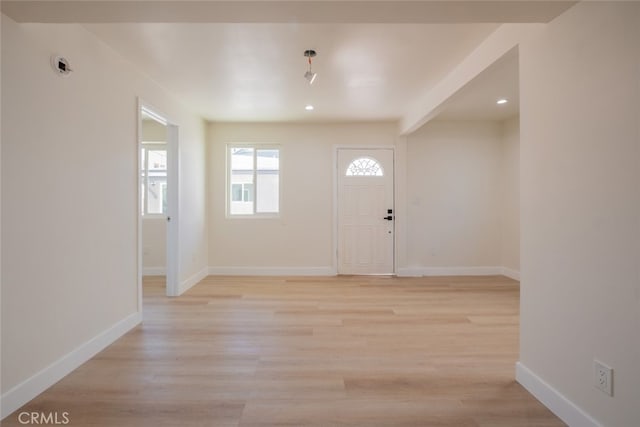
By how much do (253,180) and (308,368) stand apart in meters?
3.71

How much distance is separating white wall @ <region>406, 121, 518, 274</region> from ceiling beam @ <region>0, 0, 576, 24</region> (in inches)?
142

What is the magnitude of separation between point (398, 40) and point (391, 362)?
8.03ft

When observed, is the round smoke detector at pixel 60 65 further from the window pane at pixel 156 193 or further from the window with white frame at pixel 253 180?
the window pane at pixel 156 193

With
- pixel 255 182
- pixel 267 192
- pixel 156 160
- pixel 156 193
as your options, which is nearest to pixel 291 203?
pixel 267 192

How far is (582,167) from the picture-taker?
5.46 feet

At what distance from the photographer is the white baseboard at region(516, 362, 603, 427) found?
1677mm

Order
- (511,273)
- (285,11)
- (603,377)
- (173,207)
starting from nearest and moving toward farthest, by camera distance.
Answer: (603,377) < (285,11) < (173,207) < (511,273)

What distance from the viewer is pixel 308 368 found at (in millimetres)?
2348

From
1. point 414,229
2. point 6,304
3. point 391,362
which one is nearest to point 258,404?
point 391,362

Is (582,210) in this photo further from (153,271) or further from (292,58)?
(153,271)

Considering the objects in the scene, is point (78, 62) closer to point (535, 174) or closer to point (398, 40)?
point (398, 40)

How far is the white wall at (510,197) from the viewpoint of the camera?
5055 millimetres

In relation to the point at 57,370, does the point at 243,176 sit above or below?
above

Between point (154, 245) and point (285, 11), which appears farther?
point (154, 245)
